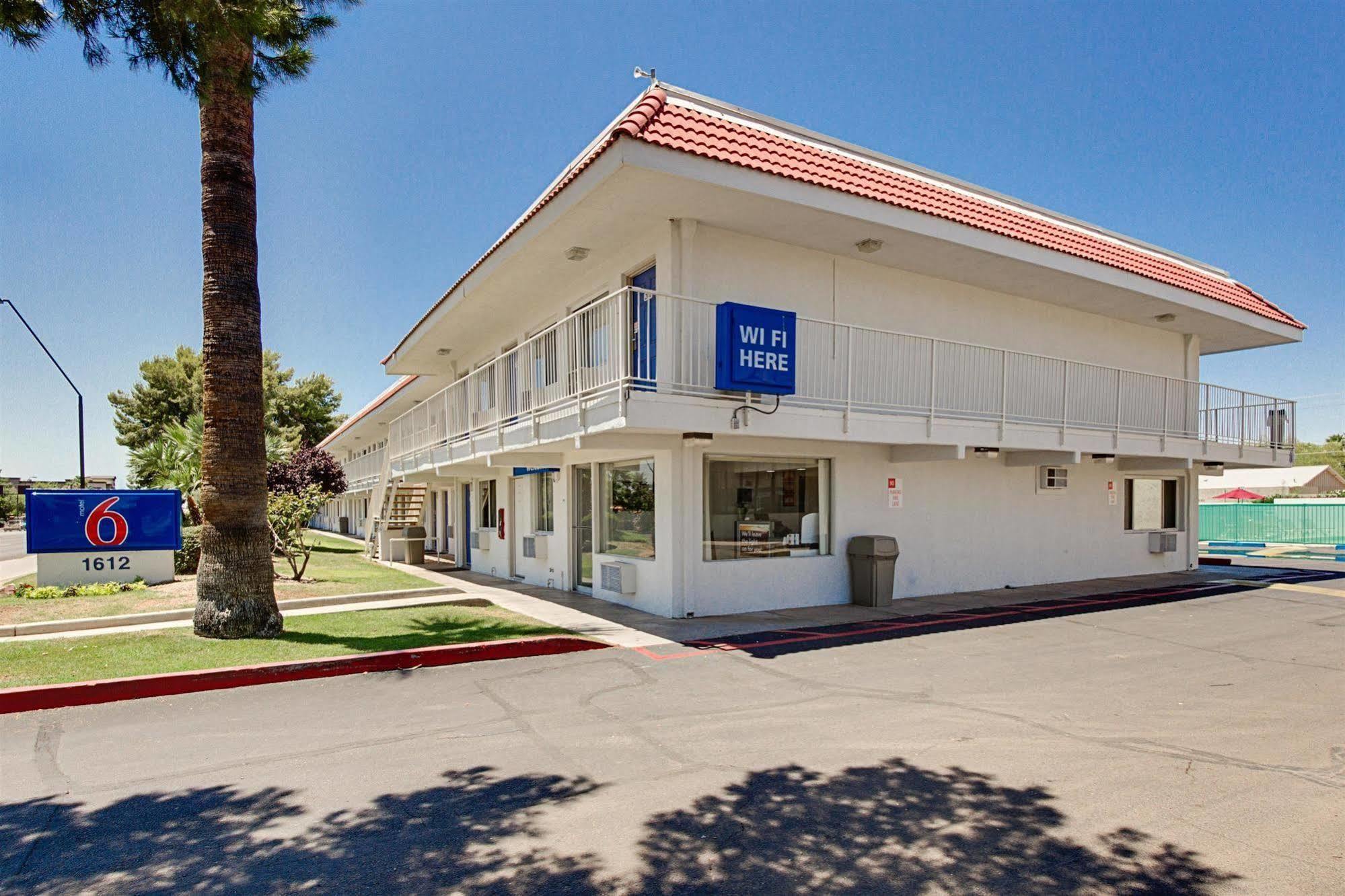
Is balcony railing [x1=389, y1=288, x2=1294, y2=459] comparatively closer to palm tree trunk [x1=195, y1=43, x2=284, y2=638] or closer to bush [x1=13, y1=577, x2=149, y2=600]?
palm tree trunk [x1=195, y1=43, x2=284, y2=638]

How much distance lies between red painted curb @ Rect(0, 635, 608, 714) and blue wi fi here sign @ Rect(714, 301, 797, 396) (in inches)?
149

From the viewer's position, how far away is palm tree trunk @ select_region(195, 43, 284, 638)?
358 inches

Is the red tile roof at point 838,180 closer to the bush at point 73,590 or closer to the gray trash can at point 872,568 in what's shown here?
the gray trash can at point 872,568

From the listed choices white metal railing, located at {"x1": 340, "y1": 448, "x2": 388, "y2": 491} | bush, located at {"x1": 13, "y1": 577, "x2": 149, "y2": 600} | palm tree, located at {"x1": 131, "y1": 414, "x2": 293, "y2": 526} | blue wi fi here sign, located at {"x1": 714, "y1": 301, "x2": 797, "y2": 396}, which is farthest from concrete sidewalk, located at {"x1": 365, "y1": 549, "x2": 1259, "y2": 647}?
white metal railing, located at {"x1": 340, "y1": 448, "x2": 388, "y2": 491}

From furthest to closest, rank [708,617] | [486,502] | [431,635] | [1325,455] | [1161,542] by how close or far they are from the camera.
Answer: [1325,455] → [486,502] → [1161,542] → [708,617] → [431,635]

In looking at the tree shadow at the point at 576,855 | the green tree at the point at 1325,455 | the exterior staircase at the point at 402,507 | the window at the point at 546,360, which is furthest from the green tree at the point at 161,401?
the green tree at the point at 1325,455

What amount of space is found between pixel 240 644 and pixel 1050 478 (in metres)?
14.3

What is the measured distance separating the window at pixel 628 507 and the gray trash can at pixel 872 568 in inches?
133

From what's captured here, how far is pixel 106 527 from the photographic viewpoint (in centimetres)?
1330

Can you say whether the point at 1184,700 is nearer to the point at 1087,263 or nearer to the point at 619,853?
the point at 619,853

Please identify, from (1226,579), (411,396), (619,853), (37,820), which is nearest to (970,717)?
(619,853)

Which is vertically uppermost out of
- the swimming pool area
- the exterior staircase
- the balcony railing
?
the balcony railing

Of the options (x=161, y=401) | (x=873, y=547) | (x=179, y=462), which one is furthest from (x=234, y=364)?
(x=161, y=401)

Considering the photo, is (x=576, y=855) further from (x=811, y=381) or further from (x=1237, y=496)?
(x=1237, y=496)
